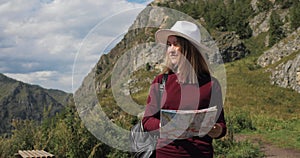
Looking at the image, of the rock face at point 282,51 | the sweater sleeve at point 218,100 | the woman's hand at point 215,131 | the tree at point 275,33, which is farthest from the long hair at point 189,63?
the tree at point 275,33

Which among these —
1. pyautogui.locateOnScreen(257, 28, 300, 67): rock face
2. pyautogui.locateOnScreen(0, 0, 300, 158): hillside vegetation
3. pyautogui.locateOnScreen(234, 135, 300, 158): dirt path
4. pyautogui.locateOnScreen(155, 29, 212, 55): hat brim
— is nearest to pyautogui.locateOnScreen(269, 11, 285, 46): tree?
pyautogui.locateOnScreen(257, 28, 300, 67): rock face

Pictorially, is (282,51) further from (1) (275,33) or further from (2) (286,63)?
(1) (275,33)

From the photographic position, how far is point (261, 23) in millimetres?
64438

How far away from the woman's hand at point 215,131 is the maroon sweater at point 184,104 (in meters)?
0.04

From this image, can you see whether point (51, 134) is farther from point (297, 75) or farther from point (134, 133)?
point (297, 75)

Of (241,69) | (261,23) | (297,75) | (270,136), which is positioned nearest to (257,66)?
(241,69)

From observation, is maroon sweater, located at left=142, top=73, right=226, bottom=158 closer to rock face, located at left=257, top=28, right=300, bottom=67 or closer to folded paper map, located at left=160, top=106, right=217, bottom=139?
folded paper map, located at left=160, top=106, right=217, bottom=139

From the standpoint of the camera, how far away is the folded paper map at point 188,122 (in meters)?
2.13

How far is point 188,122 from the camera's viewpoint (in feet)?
6.98

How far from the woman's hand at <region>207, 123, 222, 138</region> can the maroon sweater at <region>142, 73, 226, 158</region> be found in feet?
0.12

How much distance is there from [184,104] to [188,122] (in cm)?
13

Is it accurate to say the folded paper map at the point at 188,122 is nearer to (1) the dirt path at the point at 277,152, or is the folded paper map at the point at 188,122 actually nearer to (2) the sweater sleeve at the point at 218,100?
(2) the sweater sleeve at the point at 218,100

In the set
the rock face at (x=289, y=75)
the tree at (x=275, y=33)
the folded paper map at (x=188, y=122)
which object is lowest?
the rock face at (x=289, y=75)

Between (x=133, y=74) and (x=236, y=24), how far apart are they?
6199cm
